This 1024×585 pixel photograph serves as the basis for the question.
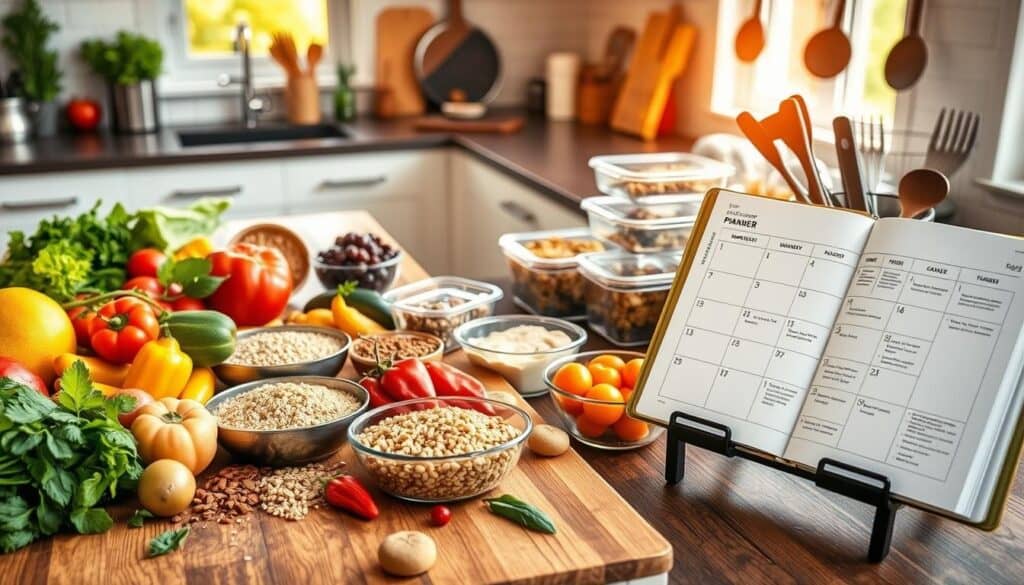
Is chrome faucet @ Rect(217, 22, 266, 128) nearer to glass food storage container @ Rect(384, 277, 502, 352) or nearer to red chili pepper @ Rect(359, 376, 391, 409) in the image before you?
glass food storage container @ Rect(384, 277, 502, 352)

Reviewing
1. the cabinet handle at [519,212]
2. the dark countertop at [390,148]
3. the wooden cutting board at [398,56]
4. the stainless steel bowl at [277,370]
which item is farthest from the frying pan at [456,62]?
the stainless steel bowl at [277,370]

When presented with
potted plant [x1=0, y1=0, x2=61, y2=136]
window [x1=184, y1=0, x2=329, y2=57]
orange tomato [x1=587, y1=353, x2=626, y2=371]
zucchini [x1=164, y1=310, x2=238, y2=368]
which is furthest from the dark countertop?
zucchini [x1=164, y1=310, x2=238, y2=368]

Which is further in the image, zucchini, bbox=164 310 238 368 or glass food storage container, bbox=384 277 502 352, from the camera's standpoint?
glass food storage container, bbox=384 277 502 352

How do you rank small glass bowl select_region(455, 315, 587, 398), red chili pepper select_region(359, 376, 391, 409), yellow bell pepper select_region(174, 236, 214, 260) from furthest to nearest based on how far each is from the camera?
yellow bell pepper select_region(174, 236, 214, 260) < small glass bowl select_region(455, 315, 587, 398) < red chili pepper select_region(359, 376, 391, 409)

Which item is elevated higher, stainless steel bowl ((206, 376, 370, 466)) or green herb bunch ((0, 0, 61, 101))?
green herb bunch ((0, 0, 61, 101))

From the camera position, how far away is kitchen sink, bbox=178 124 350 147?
12.8 ft

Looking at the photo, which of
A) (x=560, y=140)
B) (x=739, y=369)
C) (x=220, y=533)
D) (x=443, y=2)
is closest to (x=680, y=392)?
(x=739, y=369)

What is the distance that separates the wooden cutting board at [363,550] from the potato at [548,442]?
0.31 feet

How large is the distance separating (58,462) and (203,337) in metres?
0.37

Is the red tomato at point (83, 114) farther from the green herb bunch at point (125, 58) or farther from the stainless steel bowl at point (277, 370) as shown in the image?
the stainless steel bowl at point (277, 370)

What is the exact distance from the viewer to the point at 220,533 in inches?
45.4

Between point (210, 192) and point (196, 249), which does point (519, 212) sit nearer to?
point (210, 192)

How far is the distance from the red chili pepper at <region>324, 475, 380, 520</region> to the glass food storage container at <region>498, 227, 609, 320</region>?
0.75m

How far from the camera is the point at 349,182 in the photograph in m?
3.62
